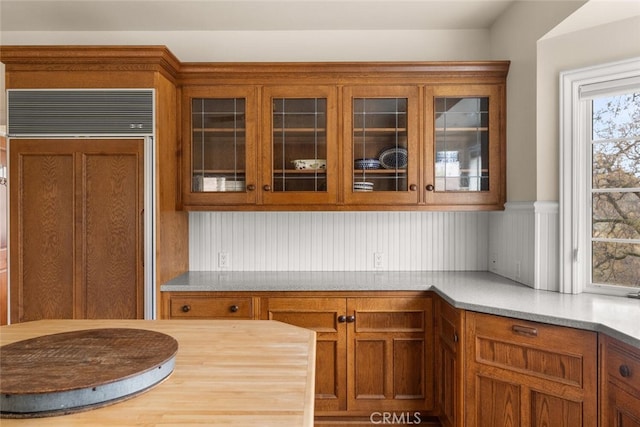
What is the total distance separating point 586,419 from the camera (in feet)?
5.28

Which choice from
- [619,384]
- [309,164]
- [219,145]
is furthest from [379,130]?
[619,384]

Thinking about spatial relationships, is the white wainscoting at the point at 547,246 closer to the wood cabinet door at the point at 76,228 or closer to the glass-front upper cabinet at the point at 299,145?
the glass-front upper cabinet at the point at 299,145

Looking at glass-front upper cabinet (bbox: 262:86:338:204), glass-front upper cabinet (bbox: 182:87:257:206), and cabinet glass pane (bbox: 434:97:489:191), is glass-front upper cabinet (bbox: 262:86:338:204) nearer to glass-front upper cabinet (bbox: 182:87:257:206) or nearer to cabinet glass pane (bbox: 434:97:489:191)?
glass-front upper cabinet (bbox: 182:87:257:206)

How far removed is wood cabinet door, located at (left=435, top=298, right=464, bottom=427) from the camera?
1987 mm

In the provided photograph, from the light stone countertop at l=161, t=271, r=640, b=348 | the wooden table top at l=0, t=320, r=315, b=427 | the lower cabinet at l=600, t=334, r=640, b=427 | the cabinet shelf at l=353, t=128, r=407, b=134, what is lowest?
the lower cabinet at l=600, t=334, r=640, b=427

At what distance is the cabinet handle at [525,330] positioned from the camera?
5.73 ft

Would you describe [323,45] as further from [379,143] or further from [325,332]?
[325,332]

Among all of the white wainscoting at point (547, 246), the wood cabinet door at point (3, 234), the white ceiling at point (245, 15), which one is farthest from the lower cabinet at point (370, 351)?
the wood cabinet door at point (3, 234)

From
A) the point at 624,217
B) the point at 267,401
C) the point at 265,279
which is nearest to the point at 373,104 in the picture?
the point at 265,279

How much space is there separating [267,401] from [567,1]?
2.38m

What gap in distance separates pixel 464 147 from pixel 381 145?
0.55 m

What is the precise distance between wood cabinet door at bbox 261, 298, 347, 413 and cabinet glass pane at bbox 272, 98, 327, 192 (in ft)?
2.43

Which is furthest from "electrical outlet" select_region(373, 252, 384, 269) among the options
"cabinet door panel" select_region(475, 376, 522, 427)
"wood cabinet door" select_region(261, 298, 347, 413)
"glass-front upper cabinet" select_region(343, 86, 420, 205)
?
"cabinet door panel" select_region(475, 376, 522, 427)

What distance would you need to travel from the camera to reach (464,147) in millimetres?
2582
